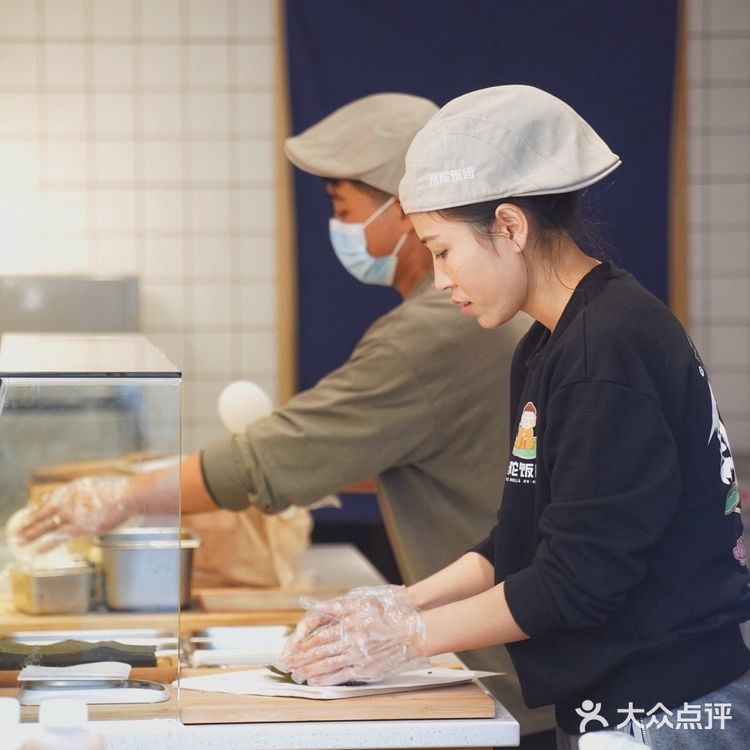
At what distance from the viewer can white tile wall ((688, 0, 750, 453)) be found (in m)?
4.45

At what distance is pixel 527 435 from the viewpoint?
1.42m

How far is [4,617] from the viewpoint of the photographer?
1669 millimetres

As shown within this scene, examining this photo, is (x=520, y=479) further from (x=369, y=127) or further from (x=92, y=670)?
(x=369, y=127)

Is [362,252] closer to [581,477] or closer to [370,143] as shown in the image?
[370,143]

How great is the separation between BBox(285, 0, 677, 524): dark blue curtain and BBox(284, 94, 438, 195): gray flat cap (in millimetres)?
2192

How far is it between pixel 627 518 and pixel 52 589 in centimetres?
105

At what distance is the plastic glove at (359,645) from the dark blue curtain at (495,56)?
286 cm

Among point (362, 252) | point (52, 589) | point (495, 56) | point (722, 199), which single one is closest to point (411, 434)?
point (362, 252)

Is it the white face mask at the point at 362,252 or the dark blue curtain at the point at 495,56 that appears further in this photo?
the dark blue curtain at the point at 495,56

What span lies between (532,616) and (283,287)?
3162mm

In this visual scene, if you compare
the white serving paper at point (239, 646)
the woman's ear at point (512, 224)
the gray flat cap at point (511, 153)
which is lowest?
the white serving paper at point (239, 646)

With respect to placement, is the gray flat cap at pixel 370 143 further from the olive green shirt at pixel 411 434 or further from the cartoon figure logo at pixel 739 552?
the cartoon figure logo at pixel 739 552

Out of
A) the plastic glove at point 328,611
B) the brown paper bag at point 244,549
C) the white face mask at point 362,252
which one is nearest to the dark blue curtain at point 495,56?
the brown paper bag at point 244,549

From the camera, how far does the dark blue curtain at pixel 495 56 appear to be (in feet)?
14.1
